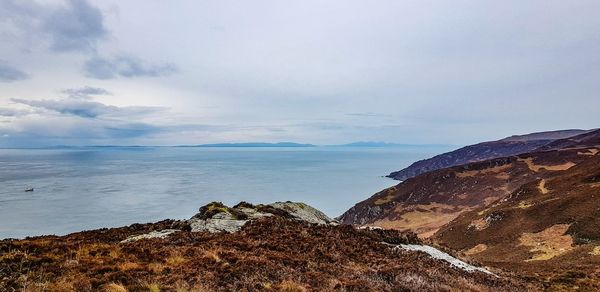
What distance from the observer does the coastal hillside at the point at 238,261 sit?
11.2 m

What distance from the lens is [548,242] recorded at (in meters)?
47.9

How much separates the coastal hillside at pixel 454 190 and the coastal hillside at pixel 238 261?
91272 mm

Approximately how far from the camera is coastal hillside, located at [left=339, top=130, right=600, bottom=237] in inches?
4633

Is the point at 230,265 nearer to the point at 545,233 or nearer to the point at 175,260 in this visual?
the point at 175,260

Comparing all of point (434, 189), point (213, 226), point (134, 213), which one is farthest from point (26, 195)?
point (213, 226)

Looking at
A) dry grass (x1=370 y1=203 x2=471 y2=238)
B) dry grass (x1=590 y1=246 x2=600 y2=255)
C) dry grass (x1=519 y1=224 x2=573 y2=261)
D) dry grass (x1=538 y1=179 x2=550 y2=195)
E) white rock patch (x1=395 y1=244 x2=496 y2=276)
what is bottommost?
dry grass (x1=370 y1=203 x2=471 y2=238)

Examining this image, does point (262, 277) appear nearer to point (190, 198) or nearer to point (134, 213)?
point (134, 213)

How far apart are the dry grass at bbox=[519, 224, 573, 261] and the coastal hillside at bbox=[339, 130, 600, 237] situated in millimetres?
51329

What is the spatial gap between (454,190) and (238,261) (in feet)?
442

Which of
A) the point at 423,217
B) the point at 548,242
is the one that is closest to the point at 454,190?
the point at 423,217

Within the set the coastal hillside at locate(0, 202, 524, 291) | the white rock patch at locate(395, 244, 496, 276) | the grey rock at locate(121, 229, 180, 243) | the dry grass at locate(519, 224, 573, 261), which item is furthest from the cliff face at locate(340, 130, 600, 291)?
the grey rock at locate(121, 229, 180, 243)

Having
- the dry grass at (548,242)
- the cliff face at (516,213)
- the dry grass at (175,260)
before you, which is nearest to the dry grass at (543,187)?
the cliff face at (516,213)

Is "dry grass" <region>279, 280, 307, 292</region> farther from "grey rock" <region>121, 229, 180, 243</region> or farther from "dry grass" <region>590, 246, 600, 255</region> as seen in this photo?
"dry grass" <region>590, 246, 600, 255</region>

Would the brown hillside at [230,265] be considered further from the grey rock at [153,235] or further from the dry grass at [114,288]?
the grey rock at [153,235]
